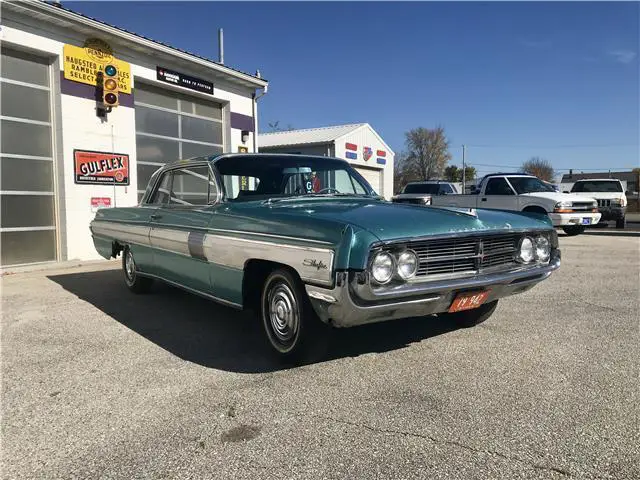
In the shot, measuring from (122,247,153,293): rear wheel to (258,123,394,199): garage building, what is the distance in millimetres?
15439

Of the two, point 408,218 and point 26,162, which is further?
point 26,162

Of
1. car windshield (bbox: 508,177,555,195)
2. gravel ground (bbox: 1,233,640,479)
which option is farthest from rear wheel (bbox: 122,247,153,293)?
car windshield (bbox: 508,177,555,195)

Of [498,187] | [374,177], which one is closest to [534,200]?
[498,187]

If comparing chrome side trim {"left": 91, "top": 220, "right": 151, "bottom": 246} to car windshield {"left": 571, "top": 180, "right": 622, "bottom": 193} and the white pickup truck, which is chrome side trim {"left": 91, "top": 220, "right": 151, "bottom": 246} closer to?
the white pickup truck

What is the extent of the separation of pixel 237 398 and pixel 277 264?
3.10 ft

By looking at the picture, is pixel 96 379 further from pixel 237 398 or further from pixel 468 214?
pixel 468 214

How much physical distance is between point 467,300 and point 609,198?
16.1 m

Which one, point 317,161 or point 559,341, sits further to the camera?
point 317,161

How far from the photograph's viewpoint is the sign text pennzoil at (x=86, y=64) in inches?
367

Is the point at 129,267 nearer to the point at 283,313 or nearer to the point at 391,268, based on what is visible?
the point at 283,313

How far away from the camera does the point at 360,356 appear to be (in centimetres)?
380

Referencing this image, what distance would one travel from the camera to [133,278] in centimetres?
636

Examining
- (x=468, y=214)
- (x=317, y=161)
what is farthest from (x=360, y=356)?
(x=317, y=161)

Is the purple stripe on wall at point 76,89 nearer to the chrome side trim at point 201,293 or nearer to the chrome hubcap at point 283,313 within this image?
the chrome side trim at point 201,293
